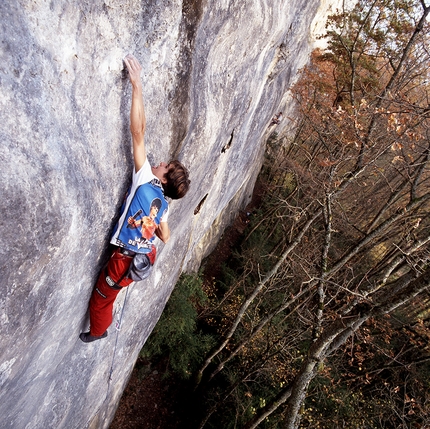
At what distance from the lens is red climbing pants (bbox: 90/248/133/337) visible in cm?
328

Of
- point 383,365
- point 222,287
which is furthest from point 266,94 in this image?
point 383,365

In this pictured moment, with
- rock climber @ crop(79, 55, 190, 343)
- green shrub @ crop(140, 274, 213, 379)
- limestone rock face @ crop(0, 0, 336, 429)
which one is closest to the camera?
limestone rock face @ crop(0, 0, 336, 429)

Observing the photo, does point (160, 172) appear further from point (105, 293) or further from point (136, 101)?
point (105, 293)

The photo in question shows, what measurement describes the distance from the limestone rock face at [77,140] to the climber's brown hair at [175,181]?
15.8 inches

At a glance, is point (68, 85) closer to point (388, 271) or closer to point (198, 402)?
point (388, 271)

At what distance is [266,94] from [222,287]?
8.53m

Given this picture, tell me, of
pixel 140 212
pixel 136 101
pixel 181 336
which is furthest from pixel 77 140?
pixel 181 336

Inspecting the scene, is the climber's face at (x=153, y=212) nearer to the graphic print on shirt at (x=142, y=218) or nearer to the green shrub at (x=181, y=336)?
the graphic print on shirt at (x=142, y=218)

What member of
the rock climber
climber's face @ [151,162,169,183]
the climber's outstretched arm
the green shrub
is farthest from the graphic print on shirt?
the green shrub

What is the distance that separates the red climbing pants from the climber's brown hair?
846mm

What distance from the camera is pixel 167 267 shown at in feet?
19.8

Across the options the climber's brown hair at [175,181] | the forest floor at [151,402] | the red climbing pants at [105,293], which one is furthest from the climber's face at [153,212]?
the forest floor at [151,402]

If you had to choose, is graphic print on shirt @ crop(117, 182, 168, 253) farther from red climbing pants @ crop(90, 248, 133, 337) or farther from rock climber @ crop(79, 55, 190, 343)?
red climbing pants @ crop(90, 248, 133, 337)

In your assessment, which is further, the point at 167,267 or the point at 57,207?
the point at 167,267
